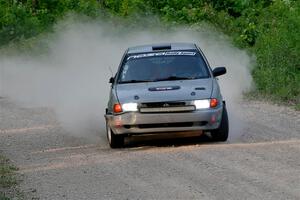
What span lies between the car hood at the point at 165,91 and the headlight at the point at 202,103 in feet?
0.22

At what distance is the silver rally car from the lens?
40.7ft

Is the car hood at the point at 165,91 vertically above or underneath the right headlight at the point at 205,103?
above

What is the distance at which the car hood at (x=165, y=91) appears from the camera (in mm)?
12477

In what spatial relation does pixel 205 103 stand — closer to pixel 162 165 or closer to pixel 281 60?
pixel 162 165

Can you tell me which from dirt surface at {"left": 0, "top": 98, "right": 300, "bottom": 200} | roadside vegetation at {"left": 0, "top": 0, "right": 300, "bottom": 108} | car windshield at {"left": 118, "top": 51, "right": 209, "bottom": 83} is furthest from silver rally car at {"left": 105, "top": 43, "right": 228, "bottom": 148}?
roadside vegetation at {"left": 0, "top": 0, "right": 300, "bottom": 108}

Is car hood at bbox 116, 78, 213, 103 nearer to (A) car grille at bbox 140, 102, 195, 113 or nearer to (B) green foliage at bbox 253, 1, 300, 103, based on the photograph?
(A) car grille at bbox 140, 102, 195, 113

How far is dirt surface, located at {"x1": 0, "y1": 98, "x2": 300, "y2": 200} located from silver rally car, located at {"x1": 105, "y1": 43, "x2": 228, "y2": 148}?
1.12 ft

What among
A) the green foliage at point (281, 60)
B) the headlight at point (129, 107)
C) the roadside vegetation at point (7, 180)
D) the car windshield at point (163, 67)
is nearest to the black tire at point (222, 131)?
the car windshield at point (163, 67)

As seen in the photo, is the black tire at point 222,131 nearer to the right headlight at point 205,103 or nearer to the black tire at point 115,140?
the right headlight at point 205,103

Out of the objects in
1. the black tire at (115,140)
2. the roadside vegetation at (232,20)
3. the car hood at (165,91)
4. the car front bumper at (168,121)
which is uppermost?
the car hood at (165,91)

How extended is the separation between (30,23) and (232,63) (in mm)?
14687

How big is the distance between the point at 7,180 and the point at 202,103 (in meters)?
3.47

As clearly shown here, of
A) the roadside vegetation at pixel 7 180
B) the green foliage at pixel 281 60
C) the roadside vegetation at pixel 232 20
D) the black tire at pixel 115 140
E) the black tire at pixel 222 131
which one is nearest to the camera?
the roadside vegetation at pixel 7 180

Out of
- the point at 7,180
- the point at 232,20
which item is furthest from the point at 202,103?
the point at 232,20
